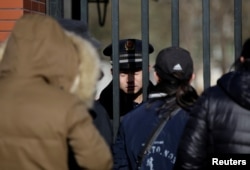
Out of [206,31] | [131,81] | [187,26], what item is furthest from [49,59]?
[187,26]

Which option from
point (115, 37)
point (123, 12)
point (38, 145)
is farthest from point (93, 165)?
point (123, 12)

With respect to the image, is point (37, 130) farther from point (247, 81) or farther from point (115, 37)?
point (115, 37)

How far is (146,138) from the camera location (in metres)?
3.47

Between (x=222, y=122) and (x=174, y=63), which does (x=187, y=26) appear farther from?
(x=222, y=122)

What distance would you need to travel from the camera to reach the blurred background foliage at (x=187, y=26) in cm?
658

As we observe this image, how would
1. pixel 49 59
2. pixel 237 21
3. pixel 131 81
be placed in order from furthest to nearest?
pixel 131 81, pixel 237 21, pixel 49 59

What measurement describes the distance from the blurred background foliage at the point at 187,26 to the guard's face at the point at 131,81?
6.04ft

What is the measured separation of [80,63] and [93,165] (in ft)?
1.52

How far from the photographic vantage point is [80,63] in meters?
3.01

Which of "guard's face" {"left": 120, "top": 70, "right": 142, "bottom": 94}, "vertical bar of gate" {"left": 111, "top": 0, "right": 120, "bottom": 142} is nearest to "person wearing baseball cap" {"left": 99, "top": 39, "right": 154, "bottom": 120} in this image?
"guard's face" {"left": 120, "top": 70, "right": 142, "bottom": 94}

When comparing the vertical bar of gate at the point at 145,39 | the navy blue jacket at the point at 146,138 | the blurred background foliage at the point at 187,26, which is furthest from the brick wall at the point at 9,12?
the blurred background foliage at the point at 187,26

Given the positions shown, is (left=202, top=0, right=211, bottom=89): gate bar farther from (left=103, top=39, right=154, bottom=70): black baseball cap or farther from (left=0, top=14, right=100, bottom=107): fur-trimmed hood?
(left=0, top=14, right=100, bottom=107): fur-trimmed hood

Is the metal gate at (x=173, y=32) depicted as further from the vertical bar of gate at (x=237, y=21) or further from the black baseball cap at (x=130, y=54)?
the black baseball cap at (x=130, y=54)

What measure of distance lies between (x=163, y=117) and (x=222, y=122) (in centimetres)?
45
